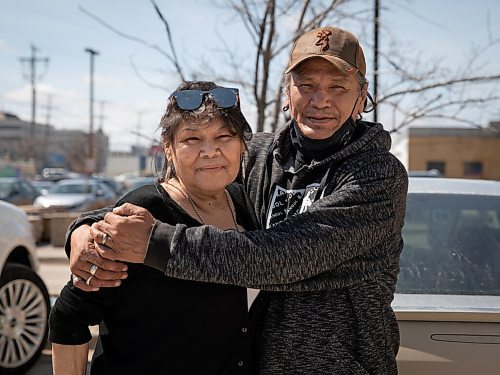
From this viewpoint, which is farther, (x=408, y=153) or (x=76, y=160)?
(x=76, y=160)

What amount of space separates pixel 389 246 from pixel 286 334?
1.43 feet

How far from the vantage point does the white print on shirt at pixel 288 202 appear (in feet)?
6.78

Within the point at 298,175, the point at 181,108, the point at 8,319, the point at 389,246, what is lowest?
the point at 8,319

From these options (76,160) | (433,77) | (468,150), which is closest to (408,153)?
(468,150)

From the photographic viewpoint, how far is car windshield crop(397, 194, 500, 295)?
2.88m

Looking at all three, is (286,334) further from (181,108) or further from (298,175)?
(181,108)

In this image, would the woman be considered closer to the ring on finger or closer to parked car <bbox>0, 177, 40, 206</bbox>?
the ring on finger

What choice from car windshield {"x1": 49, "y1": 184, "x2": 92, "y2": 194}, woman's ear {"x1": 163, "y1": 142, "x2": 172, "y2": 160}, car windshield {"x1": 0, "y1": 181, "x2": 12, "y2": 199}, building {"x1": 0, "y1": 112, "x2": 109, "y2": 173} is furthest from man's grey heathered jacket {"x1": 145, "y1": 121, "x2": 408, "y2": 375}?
building {"x1": 0, "y1": 112, "x2": 109, "y2": 173}

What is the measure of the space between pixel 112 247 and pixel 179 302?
27cm

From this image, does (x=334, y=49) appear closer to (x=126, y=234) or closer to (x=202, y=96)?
(x=202, y=96)

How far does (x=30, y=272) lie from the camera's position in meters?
5.24

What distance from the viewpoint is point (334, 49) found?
2123mm

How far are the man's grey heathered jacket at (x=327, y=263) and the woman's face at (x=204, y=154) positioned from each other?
0.25 metres

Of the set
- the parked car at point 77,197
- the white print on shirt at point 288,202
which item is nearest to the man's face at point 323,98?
the white print on shirt at point 288,202
